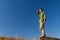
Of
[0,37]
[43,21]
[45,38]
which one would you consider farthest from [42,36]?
[0,37]

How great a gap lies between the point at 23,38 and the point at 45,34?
3086 millimetres

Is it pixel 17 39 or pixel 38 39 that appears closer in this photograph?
pixel 38 39

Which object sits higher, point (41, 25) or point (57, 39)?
point (41, 25)

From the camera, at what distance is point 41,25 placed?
19.3 meters

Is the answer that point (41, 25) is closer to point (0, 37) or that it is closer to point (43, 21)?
point (43, 21)

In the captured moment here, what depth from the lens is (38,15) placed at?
2002cm

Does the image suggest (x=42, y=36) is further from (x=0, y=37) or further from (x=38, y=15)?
(x=0, y=37)

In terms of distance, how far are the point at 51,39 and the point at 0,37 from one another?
5869 mm

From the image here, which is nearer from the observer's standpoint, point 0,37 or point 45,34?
point 45,34

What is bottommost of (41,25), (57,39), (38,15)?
(57,39)

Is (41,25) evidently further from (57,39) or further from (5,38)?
(5,38)

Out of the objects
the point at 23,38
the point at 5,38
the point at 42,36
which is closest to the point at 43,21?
the point at 42,36

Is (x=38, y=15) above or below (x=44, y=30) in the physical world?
above

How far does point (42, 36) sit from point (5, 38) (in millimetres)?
4474
